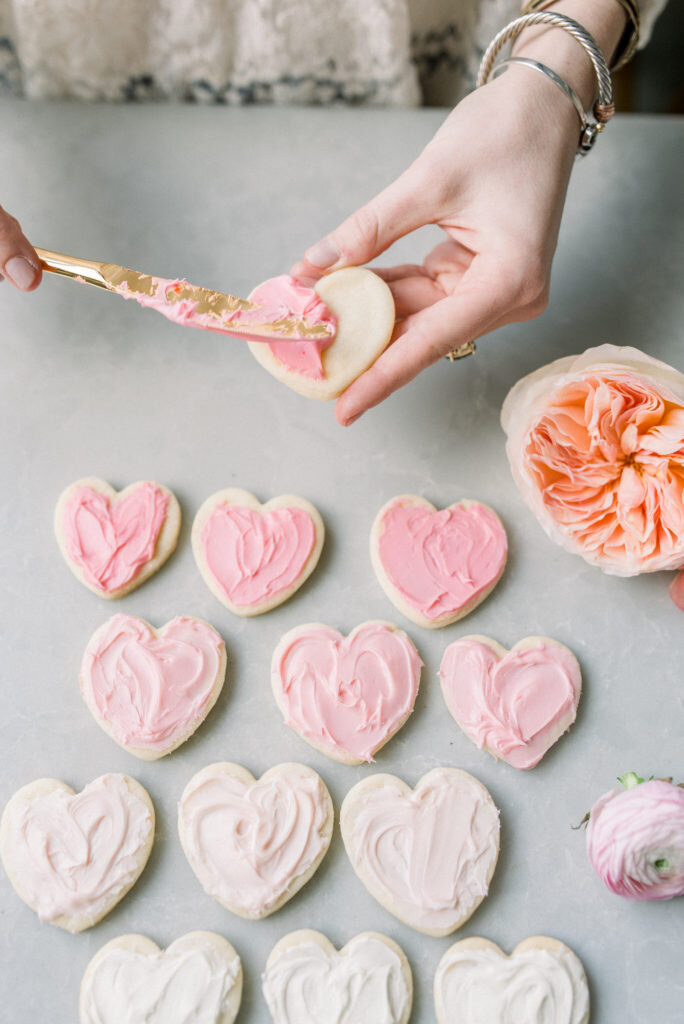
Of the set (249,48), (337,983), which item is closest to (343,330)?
(249,48)

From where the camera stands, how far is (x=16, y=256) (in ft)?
2.90

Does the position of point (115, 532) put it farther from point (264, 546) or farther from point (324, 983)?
point (324, 983)

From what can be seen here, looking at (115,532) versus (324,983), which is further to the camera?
(115,532)

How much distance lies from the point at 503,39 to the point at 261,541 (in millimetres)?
624

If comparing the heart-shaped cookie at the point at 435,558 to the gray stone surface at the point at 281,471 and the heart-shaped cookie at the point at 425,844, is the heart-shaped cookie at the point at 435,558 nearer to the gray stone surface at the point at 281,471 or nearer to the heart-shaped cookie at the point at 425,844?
the gray stone surface at the point at 281,471

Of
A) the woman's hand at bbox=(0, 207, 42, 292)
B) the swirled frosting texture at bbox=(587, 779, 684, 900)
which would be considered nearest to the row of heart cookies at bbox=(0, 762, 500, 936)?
the swirled frosting texture at bbox=(587, 779, 684, 900)

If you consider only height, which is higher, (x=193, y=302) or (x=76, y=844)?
(x=193, y=302)

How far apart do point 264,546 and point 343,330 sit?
0.26 m

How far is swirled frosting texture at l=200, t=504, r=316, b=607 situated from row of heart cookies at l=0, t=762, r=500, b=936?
20 cm

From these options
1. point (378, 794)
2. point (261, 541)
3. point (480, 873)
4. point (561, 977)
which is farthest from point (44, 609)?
point (561, 977)

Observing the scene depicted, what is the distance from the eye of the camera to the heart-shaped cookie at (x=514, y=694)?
0.97 m

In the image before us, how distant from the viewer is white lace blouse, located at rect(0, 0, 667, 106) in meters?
0.96

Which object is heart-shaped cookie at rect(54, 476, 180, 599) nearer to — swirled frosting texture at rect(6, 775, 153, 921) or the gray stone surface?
the gray stone surface

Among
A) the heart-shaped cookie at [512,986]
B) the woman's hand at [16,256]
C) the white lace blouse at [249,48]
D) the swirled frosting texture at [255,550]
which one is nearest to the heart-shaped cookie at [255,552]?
the swirled frosting texture at [255,550]
